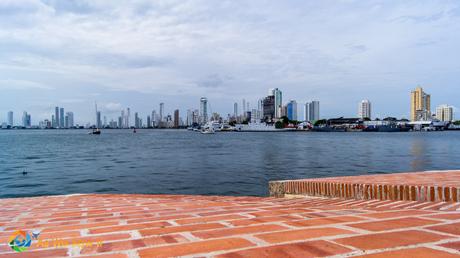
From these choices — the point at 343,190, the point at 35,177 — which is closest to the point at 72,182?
the point at 35,177

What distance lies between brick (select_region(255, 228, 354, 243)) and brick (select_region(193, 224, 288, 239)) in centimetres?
17

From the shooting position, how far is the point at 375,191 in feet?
20.7

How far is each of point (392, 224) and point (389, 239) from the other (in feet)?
1.85

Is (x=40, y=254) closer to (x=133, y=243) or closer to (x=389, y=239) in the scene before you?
(x=133, y=243)

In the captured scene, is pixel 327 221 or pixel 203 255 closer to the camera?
pixel 203 255

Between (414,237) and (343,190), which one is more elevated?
(414,237)

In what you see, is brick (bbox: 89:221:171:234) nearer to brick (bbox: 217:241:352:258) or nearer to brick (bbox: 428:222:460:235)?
brick (bbox: 217:241:352:258)

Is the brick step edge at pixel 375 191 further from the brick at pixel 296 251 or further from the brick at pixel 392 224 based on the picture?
the brick at pixel 296 251

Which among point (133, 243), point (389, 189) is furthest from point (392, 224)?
point (389, 189)

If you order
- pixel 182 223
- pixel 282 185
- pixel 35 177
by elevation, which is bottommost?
pixel 35 177

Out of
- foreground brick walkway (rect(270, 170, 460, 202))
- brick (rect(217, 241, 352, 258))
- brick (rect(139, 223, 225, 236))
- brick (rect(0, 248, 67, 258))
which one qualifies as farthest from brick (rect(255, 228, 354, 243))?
foreground brick walkway (rect(270, 170, 460, 202))

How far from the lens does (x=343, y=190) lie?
277 inches

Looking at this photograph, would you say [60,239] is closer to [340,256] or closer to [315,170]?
[340,256]

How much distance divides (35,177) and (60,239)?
27.2 meters
